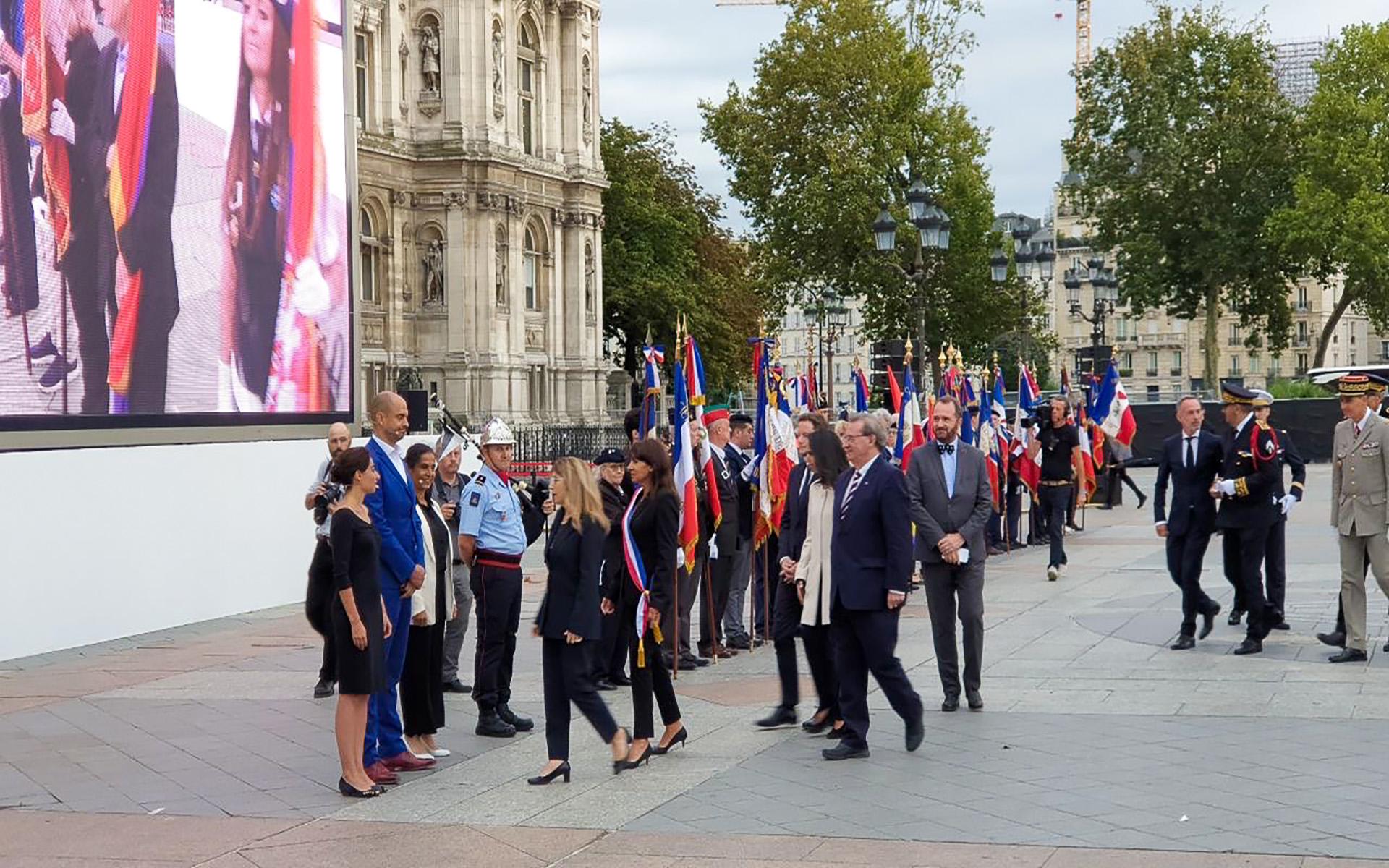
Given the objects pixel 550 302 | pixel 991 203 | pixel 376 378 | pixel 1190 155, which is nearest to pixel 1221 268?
pixel 1190 155

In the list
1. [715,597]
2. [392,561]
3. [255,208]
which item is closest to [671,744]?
[392,561]

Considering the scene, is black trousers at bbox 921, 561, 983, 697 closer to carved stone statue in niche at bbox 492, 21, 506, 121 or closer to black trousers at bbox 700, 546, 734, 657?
black trousers at bbox 700, 546, 734, 657

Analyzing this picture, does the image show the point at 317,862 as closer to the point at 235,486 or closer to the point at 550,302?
the point at 235,486

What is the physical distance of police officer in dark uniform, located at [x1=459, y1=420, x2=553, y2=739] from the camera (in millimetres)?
11211

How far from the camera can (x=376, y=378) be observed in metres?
52.9

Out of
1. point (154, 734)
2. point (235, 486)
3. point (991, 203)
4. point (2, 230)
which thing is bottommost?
point (154, 734)

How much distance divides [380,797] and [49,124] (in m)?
9.13

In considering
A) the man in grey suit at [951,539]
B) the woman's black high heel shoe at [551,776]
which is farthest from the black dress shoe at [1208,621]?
the woman's black high heel shoe at [551,776]

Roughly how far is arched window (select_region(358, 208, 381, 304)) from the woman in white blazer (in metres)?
42.4

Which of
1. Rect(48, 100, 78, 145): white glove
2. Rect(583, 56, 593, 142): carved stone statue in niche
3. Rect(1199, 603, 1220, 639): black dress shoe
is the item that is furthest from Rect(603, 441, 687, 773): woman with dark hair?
Rect(583, 56, 593, 142): carved stone statue in niche

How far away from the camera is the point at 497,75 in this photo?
54.3 m

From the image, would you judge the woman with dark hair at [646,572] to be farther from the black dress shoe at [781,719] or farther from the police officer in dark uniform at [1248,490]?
the police officer in dark uniform at [1248,490]

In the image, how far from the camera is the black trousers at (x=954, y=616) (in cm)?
1166

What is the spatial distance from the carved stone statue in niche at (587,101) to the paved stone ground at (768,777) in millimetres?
46645
